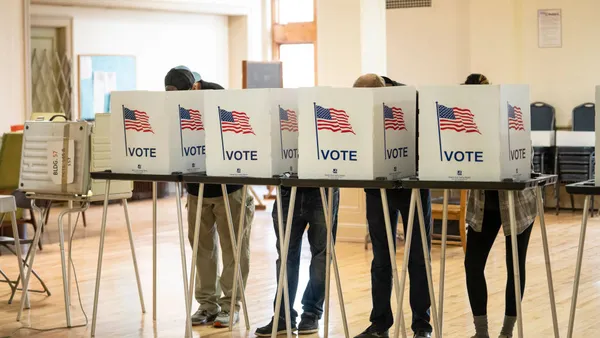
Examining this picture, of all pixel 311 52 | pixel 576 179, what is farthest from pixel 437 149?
pixel 311 52

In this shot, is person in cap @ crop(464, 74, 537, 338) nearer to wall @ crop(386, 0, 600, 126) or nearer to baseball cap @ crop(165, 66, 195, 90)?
baseball cap @ crop(165, 66, 195, 90)

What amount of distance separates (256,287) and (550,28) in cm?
632

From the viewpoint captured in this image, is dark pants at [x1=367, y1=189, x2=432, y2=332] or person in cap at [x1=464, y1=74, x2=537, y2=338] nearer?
person in cap at [x1=464, y1=74, x2=537, y2=338]

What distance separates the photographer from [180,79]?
5.06 m

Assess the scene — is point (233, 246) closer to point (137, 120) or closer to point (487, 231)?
point (137, 120)

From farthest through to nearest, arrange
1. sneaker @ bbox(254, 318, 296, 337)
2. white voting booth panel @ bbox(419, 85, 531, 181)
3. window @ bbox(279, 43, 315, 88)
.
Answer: window @ bbox(279, 43, 315, 88)
sneaker @ bbox(254, 318, 296, 337)
white voting booth panel @ bbox(419, 85, 531, 181)

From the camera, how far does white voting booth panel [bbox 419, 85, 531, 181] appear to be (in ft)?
12.4

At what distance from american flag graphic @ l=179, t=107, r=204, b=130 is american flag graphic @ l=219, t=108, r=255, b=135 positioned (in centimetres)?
37

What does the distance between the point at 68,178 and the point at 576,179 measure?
22.5 ft

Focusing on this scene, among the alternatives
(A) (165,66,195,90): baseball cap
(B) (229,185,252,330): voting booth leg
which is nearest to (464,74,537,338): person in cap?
(B) (229,185,252,330): voting booth leg

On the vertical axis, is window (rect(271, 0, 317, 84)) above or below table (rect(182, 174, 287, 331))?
above

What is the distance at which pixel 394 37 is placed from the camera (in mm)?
12312

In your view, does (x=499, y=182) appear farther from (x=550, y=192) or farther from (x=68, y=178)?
(x=550, y=192)

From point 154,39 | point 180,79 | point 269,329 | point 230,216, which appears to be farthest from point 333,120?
point 154,39
